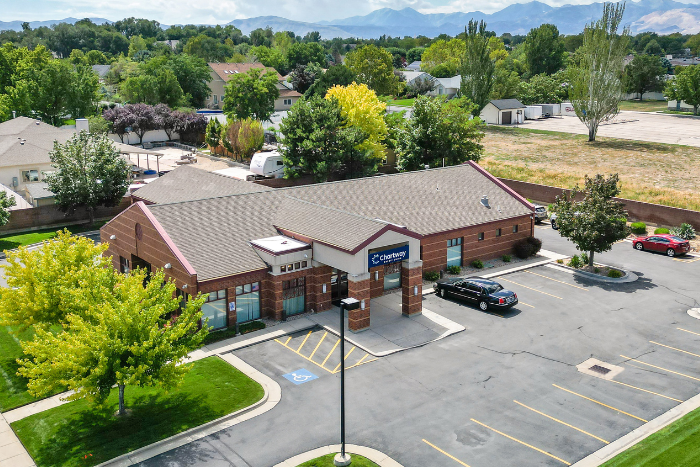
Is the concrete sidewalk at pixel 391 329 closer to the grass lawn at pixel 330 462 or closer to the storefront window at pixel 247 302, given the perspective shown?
the storefront window at pixel 247 302

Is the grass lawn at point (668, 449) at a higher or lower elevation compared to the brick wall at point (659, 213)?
lower

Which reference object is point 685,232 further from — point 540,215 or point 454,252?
point 454,252

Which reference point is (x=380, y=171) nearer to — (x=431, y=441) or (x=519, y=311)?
(x=519, y=311)

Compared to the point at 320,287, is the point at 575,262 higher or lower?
lower

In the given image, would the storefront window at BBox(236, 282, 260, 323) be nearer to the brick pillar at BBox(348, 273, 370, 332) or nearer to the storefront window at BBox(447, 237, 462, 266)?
the brick pillar at BBox(348, 273, 370, 332)

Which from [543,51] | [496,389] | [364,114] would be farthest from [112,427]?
[543,51]

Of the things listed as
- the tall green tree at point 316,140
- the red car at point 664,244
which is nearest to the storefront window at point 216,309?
the tall green tree at point 316,140

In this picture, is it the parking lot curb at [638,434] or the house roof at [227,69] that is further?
the house roof at [227,69]
